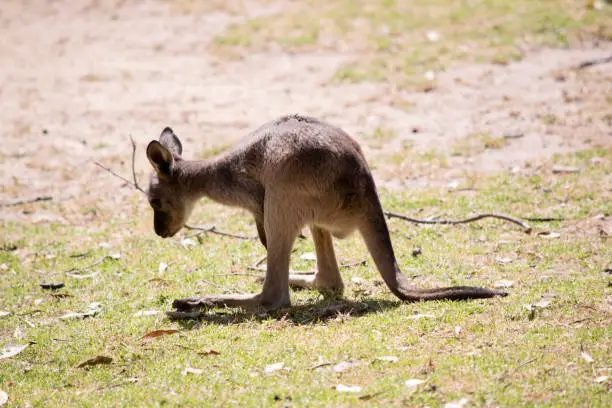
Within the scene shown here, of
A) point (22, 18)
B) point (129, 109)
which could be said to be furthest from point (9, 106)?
point (22, 18)

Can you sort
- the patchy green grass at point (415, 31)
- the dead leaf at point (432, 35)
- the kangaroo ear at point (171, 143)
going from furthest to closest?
the dead leaf at point (432, 35)
the patchy green grass at point (415, 31)
the kangaroo ear at point (171, 143)

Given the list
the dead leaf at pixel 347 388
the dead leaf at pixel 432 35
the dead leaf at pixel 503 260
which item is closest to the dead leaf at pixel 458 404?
the dead leaf at pixel 347 388

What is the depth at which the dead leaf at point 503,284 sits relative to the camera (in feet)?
19.0

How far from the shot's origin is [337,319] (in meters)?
5.40

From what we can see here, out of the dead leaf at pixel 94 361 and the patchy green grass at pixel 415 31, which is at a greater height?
the patchy green grass at pixel 415 31

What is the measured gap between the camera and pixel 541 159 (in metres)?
8.62

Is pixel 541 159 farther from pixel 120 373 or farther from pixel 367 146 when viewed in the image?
pixel 120 373

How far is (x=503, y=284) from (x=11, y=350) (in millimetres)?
3079

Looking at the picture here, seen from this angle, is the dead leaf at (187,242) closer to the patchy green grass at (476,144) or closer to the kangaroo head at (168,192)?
the kangaroo head at (168,192)

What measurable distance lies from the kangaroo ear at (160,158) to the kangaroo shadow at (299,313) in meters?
1.04

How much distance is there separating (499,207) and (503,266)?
1.40m

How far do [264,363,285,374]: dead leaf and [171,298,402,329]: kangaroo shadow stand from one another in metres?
0.70

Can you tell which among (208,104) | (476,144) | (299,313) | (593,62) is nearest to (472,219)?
(299,313)

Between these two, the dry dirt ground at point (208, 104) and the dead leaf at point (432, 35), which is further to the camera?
the dead leaf at point (432, 35)
